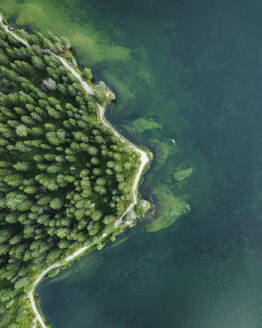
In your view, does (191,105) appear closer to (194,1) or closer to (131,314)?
(194,1)

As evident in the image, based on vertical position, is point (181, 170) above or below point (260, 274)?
above

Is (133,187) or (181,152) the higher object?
(181,152)

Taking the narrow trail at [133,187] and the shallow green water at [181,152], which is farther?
the shallow green water at [181,152]

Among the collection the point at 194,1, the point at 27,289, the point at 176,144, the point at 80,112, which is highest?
the point at 194,1

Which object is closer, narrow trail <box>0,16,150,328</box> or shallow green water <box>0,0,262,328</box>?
narrow trail <box>0,16,150,328</box>

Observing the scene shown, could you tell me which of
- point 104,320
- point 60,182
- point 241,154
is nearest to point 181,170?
point 241,154

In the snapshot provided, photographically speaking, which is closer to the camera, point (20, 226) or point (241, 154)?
point (20, 226)

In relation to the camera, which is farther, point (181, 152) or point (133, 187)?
point (181, 152)
